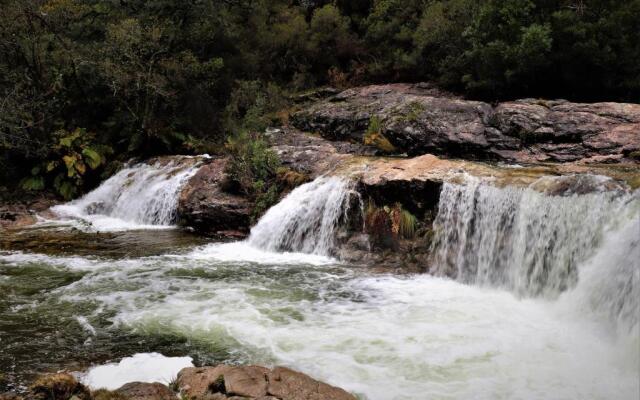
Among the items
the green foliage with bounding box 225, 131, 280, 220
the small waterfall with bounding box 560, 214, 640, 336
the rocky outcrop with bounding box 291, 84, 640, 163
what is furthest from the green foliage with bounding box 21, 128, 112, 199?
the small waterfall with bounding box 560, 214, 640, 336

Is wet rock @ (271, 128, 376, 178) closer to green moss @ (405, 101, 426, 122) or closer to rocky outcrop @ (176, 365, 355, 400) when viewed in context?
green moss @ (405, 101, 426, 122)

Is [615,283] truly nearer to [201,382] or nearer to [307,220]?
[201,382]

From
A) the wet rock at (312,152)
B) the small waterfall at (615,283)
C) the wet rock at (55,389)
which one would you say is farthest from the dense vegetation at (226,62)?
the wet rock at (55,389)

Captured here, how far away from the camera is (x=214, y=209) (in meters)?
12.0

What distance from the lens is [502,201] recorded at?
27.3 feet

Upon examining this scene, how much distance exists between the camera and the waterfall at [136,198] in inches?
520

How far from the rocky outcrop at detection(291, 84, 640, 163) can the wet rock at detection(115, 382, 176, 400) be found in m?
9.09

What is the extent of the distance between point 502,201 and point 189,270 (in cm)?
538

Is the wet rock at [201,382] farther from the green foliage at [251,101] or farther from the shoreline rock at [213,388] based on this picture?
the green foliage at [251,101]

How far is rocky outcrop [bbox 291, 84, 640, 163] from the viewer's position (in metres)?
10.5

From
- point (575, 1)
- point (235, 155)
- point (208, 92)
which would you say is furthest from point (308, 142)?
point (575, 1)

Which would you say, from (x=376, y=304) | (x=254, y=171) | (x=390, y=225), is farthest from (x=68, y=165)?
(x=376, y=304)

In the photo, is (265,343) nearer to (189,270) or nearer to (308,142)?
(189,270)

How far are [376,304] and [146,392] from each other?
12.0 ft
